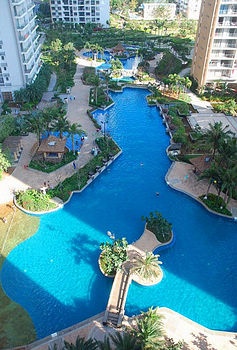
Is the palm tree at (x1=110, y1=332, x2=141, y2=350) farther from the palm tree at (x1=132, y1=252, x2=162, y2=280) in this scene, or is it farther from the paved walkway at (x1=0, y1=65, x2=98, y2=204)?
the paved walkway at (x1=0, y1=65, x2=98, y2=204)

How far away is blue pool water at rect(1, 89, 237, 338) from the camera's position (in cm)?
2908

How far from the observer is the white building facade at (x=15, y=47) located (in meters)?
58.1

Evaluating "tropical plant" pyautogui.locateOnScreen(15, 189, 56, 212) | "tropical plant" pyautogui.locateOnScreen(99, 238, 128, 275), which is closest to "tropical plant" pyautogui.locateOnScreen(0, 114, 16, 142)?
"tropical plant" pyautogui.locateOnScreen(15, 189, 56, 212)

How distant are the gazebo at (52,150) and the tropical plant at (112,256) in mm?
20149

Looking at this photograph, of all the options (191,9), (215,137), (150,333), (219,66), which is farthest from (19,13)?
(191,9)

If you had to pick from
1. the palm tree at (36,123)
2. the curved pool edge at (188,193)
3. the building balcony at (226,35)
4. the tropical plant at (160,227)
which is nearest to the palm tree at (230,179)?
the curved pool edge at (188,193)

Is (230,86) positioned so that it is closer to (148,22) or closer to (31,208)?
(31,208)

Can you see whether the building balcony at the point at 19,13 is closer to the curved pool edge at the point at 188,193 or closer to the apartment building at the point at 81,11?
the curved pool edge at the point at 188,193

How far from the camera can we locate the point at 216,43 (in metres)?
67.4

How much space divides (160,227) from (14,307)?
1787 cm

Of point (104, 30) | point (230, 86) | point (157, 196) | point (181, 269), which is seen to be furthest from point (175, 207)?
point (104, 30)

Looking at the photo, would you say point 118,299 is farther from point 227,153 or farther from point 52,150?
point 52,150

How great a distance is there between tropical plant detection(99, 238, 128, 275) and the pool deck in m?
3.53

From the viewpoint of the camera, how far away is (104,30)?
12962 centimetres
